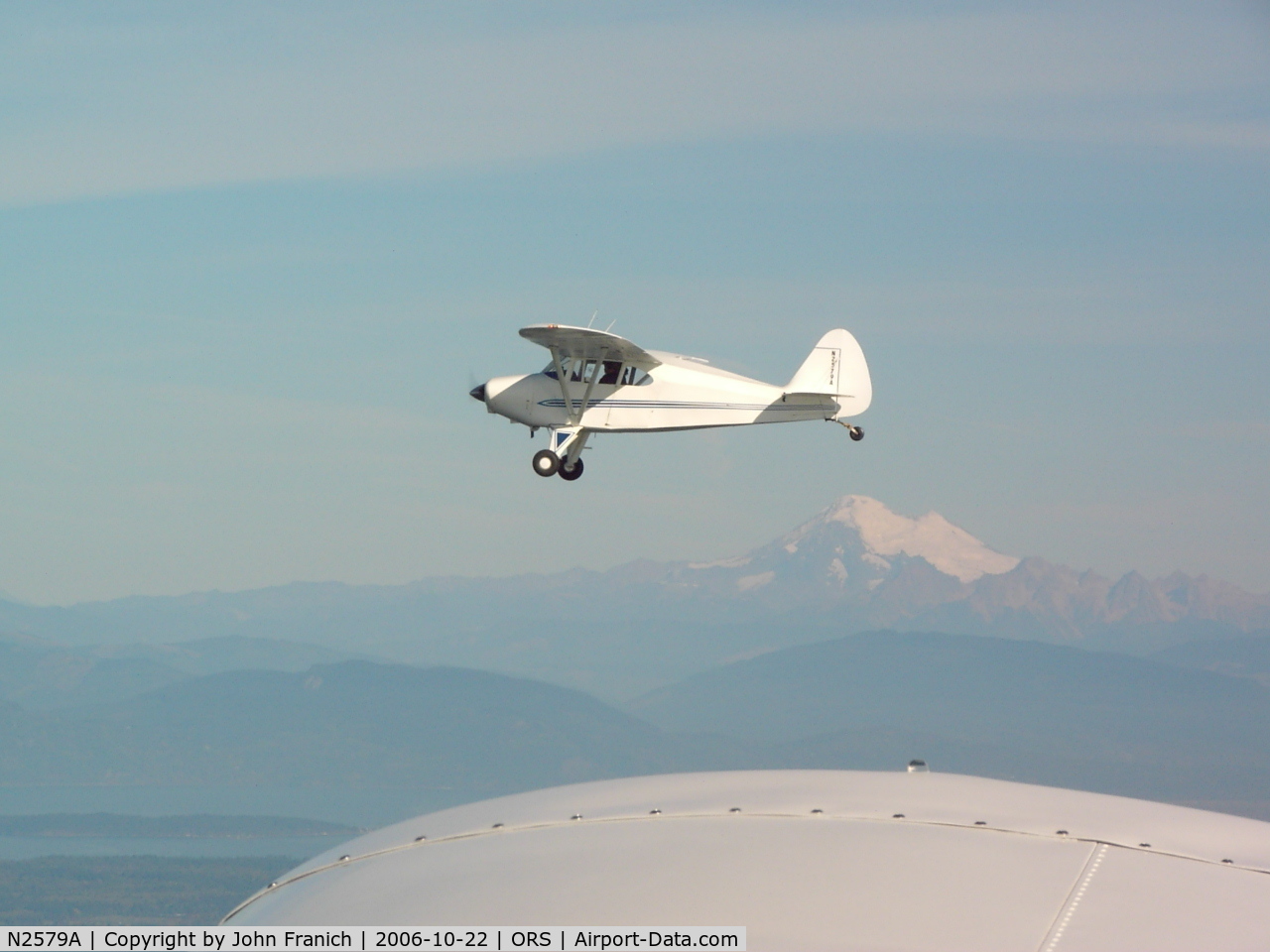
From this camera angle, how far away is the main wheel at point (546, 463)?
163 ft

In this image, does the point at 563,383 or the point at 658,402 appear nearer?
the point at 563,383

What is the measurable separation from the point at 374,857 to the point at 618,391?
36.1 m

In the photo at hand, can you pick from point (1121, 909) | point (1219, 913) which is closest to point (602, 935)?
point (1121, 909)

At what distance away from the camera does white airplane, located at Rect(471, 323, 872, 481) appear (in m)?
50.7
